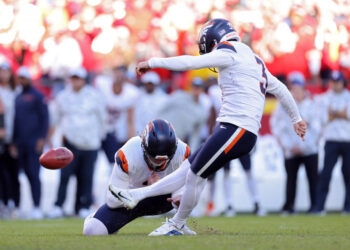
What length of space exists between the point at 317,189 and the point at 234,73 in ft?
19.9

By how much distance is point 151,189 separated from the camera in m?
6.89

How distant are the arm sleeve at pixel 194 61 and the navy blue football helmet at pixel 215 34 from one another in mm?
303

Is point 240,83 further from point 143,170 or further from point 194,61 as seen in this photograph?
point 143,170

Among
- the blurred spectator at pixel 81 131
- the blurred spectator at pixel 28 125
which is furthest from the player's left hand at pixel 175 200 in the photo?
the blurred spectator at pixel 28 125

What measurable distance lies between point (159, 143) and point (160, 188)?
1.26ft

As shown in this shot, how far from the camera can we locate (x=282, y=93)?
718cm

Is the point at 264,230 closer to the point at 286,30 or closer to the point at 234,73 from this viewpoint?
the point at 234,73

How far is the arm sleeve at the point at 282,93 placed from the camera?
7.14m

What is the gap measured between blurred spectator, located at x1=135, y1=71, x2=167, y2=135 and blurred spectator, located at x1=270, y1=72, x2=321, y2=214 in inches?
75.4

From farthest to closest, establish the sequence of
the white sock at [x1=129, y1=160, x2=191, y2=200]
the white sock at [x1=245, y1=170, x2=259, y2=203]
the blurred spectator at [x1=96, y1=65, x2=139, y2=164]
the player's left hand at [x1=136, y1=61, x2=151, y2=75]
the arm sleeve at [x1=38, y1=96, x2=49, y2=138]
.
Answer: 1. the blurred spectator at [x1=96, y1=65, x2=139, y2=164]
2. the white sock at [x1=245, y1=170, x2=259, y2=203]
3. the arm sleeve at [x1=38, y1=96, x2=49, y2=138]
4. the white sock at [x1=129, y1=160, x2=191, y2=200]
5. the player's left hand at [x1=136, y1=61, x2=151, y2=75]

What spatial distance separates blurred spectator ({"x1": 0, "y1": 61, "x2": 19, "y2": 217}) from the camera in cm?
1199

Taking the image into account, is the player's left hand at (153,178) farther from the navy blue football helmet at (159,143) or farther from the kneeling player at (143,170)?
the navy blue football helmet at (159,143)

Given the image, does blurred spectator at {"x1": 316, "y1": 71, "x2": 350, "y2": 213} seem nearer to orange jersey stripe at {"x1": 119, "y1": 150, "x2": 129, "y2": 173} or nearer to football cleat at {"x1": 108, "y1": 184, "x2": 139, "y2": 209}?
orange jersey stripe at {"x1": 119, "y1": 150, "x2": 129, "y2": 173}

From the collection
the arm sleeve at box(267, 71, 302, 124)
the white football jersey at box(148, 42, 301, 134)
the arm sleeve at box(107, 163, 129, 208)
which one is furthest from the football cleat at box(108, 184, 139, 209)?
the arm sleeve at box(267, 71, 302, 124)
